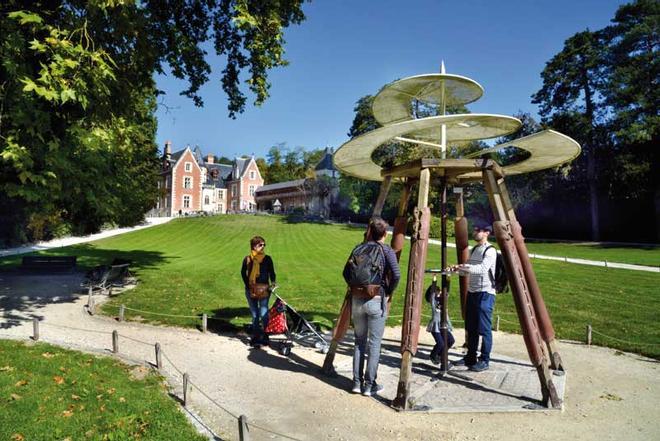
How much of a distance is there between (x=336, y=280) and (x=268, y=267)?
9213 mm

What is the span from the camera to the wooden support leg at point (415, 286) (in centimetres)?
595

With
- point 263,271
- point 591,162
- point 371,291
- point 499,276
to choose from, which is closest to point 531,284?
point 499,276

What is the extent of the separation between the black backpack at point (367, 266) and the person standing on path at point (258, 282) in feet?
9.13

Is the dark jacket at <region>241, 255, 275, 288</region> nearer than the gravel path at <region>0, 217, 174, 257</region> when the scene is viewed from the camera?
Yes

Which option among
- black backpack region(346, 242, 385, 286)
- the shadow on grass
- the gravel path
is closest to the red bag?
black backpack region(346, 242, 385, 286)

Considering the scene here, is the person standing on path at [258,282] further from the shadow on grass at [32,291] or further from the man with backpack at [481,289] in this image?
the shadow on grass at [32,291]

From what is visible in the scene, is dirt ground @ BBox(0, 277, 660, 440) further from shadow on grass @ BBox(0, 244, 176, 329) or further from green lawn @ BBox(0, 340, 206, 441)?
shadow on grass @ BBox(0, 244, 176, 329)

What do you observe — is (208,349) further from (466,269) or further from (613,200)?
(613,200)

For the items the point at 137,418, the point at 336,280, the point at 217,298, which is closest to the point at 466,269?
the point at 137,418

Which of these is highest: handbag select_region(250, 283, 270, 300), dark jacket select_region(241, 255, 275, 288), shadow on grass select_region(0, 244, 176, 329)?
dark jacket select_region(241, 255, 275, 288)

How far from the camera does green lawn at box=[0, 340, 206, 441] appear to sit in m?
4.84

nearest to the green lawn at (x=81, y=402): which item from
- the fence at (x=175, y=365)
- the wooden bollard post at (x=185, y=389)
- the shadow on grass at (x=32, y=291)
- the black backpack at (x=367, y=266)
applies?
the wooden bollard post at (x=185, y=389)

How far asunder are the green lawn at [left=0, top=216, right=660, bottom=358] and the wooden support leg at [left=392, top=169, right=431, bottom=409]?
4.73m

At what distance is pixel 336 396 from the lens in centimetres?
611
